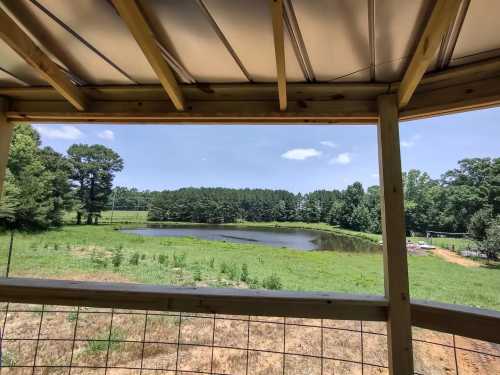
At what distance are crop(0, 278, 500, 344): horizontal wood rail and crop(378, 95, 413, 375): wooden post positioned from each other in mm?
53

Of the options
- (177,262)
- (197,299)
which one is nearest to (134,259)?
(177,262)

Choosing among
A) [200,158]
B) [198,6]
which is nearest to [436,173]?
[198,6]

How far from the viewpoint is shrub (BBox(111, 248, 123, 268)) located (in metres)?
4.61

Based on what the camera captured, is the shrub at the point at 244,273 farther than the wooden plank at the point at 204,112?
Yes

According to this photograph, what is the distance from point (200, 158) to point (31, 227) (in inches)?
156

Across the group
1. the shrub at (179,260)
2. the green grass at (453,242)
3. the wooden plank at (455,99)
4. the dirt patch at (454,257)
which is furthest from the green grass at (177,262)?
the wooden plank at (455,99)

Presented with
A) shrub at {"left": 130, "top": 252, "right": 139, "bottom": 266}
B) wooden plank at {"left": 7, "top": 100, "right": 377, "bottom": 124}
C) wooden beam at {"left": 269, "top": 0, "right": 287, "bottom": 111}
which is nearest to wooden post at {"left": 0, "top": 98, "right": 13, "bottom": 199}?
wooden plank at {"left": 7, "top": 100, "right": 377, "bottom": 124}

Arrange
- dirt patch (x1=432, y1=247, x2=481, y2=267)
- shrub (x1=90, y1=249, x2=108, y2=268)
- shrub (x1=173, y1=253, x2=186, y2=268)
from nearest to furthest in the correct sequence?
dirt patch (x1=432, y1=247, x2=481, y2=267) → shrub (x1=90, y1=249, x2=108, y2=268) → shrub (x1=173, y1=253, x2=186, y2=268)

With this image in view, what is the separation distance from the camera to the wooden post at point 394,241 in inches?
48.4

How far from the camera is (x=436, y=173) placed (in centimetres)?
230

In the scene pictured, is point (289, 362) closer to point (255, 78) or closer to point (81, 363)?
point (81, 363)

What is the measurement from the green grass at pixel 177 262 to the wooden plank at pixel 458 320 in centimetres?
225

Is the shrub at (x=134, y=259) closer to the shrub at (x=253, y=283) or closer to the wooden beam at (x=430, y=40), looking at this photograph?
the shrub at (x=253, y=283)

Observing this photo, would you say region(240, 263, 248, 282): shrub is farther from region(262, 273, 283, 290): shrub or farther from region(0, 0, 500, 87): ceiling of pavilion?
region(0, 0, 500, 87): ceiling of pavilion
